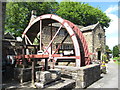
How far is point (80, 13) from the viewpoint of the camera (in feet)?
99.7

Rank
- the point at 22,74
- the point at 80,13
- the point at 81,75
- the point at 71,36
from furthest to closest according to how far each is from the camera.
→ the point at 80,13 < the point at 71,36 < the point at 81,75 < the point at 22,74

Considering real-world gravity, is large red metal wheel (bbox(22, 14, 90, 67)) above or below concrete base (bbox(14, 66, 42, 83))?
above

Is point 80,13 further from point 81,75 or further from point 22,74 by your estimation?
point 22,74

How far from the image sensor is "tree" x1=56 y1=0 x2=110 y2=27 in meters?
29.5

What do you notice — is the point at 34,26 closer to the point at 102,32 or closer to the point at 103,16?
the point at 102,32

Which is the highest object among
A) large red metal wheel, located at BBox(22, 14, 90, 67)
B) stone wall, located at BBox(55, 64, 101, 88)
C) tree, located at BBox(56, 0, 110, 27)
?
tree, located at BBox(56, 0, 110, 27)

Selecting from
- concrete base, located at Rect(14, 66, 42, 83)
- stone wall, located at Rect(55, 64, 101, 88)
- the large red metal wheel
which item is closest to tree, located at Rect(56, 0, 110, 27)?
the large red metal wheel

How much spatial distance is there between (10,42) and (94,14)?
2682 centimetres

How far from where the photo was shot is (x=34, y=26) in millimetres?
10500

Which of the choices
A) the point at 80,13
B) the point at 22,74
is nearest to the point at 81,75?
the point at 22,74

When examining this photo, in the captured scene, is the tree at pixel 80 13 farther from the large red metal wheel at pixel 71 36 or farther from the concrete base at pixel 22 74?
the concrete base at pixel 22 74

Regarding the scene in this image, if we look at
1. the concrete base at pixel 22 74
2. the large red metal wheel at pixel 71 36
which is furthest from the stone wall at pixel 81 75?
the concrete base at pixel 22 74

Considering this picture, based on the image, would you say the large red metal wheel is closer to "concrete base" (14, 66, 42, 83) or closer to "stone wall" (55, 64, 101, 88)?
"stone wall" (55, 64, 101, 88)

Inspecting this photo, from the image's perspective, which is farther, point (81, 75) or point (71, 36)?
point (71, 36)
